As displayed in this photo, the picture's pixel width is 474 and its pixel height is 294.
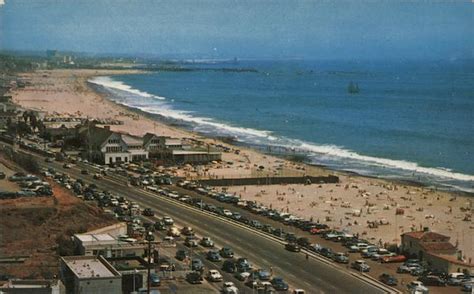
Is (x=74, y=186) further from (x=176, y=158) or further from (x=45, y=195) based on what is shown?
(x=176, y=158)

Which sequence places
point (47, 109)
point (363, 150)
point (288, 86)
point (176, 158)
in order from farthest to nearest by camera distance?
point (288, 86)
point (47, 109)
point (363, 150)
point (176, 158)

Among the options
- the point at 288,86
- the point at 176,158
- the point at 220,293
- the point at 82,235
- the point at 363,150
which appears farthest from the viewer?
the point at 288,86

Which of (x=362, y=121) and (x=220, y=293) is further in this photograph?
(x=362, y=121)

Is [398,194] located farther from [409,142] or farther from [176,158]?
[409,142]

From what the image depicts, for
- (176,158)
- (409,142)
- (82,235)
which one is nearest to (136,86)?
(409,142)

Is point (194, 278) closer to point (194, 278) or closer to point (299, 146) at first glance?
point (194, 278)

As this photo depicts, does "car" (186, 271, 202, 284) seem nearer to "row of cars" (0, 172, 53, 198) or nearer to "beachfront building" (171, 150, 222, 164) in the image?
"row of cars" (0, 172, 53, 198)

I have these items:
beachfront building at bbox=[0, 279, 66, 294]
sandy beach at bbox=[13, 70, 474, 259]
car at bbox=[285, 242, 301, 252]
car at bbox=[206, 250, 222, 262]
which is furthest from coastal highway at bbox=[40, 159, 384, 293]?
beachfront building at bbox=[0, 279, 66, 294]
